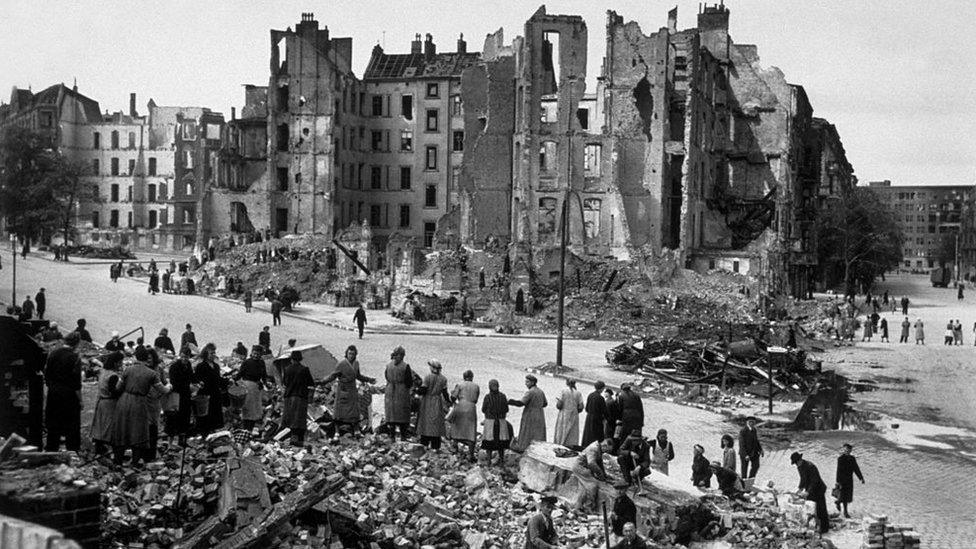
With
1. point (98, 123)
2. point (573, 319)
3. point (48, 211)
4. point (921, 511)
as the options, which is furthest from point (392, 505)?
point (98, 123)

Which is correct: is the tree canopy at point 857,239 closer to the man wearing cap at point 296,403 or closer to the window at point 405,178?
the window at point 405,178

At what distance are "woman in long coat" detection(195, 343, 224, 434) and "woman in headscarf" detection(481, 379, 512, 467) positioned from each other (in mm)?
4275

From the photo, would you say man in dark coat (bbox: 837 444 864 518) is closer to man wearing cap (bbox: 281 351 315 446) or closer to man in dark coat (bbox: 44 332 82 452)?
man wearing cap (bbox: 281 351 315 446)

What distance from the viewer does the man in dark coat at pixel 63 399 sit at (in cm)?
1276

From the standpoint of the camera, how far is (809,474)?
1443cm

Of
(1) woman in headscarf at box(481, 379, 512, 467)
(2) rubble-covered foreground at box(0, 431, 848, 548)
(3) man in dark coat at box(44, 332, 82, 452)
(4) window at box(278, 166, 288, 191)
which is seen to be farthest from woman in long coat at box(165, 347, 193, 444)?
(4) window at box(278, 166, 288, 191)

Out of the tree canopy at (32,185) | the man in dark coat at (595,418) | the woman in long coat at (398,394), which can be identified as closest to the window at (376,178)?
the tree canopy at (32,185)

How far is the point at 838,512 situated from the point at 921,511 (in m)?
1.88

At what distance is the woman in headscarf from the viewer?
15922 millimetres

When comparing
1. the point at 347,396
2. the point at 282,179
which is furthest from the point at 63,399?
the point at 282,179

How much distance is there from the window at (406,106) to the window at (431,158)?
9.87ft

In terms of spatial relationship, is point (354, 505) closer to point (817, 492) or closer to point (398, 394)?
point (398, 394)

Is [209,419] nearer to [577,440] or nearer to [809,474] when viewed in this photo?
[577,440]

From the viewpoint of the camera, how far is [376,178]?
76.7 m
